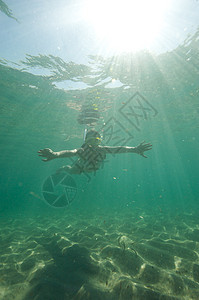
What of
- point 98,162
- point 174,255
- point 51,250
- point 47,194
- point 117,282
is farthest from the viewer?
point 47,194

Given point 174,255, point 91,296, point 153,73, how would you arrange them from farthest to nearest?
point 153,73 → point 174,255 → point 91,296

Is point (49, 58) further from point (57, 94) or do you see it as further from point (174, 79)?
point (174, 79)

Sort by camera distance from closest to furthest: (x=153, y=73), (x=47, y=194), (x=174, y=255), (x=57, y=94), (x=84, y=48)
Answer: (x=174, y=255) → (x=47, y=194) → (x=84, y=48) → (x=153, y=73) → (x=57, y=94)

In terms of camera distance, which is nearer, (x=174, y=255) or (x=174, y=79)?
(x=174, y=255)

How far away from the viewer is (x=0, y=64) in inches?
468

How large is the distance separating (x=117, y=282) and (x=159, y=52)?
47.6 ft

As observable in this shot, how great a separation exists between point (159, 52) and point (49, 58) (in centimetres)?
900

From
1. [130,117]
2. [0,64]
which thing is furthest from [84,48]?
[130,117]

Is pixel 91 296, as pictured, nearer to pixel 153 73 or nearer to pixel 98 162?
pixel 98 162

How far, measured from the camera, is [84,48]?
1099 centimetres

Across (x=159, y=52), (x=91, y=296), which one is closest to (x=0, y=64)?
(x=159, y=52)

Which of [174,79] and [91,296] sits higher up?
[174,79]

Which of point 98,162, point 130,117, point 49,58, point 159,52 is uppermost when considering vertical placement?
point 49,58

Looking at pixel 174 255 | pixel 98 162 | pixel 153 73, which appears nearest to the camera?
pixel 174 255
